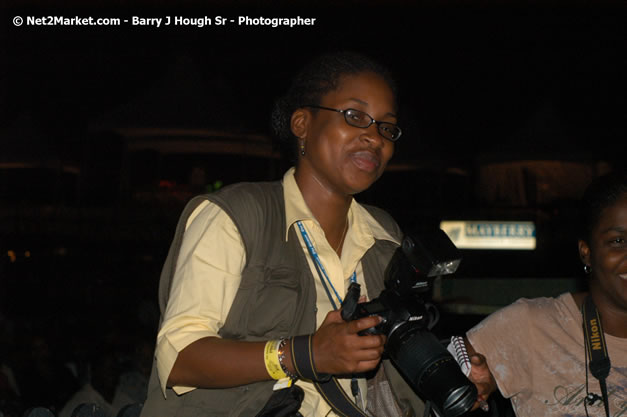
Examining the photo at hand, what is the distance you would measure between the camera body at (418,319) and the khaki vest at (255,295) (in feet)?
0.85

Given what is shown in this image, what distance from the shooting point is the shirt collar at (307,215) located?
1.75 metres

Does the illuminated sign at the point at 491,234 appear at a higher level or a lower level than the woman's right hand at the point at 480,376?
lower

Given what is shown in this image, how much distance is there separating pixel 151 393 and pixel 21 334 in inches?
Answer: 163

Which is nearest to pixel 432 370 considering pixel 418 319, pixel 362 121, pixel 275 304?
pixel 418 319

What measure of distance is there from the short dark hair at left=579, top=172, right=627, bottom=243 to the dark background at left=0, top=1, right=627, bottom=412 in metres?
3.99

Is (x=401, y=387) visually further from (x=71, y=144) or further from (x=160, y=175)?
(x=71, y=144)

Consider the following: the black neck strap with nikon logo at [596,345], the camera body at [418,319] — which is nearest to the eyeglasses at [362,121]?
the camera body at [418,319]

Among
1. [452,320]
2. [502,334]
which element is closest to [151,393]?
[502,334]

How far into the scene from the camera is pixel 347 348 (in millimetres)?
Answer: 1312

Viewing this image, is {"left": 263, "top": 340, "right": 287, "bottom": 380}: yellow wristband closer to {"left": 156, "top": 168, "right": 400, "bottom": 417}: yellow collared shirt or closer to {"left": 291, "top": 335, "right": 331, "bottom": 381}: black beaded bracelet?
{"left": 291, "top": 335, "right": 331, "bottom": 381}: black beaded bracelet

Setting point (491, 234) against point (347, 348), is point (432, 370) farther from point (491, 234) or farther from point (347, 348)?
point (491, 234)

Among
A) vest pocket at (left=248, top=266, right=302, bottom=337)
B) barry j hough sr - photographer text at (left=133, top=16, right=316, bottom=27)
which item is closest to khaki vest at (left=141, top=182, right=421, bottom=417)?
vest pocket at (left=248, top=266, right=302, bottom=337)

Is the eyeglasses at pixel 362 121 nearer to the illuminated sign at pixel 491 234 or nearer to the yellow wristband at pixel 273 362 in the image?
the yellow wristband at pixel 273 362

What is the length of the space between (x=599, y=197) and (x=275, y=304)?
113 cm
